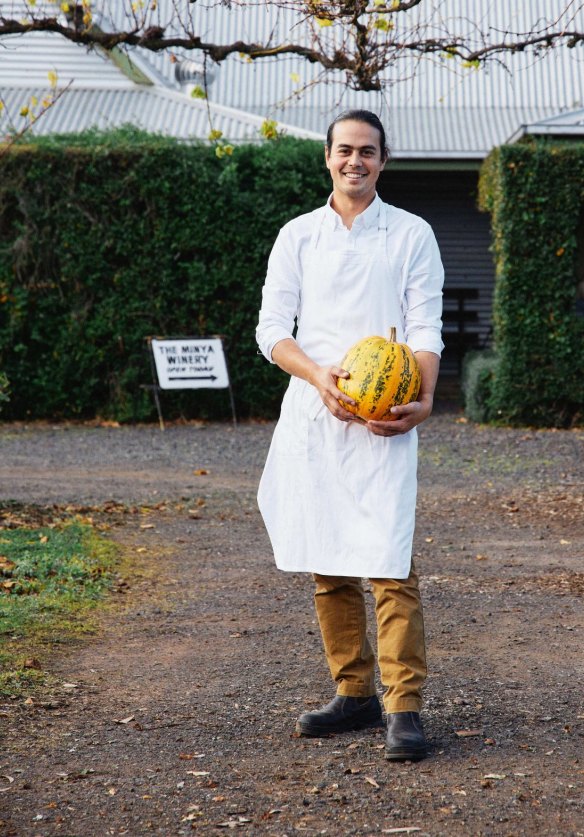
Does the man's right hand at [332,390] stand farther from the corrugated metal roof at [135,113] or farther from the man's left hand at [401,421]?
the corrugated metal roof at [135,113]

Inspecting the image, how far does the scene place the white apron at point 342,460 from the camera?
4.36 m

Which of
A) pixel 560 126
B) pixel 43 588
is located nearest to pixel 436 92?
pixel 560 126

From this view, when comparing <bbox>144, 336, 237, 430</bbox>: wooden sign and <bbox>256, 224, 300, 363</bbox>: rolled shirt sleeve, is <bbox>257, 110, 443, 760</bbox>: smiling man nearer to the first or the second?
<bbox>256, 224, 300, 363</bbox>: rolled shirt sleeve

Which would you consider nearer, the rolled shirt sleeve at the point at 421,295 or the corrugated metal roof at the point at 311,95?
the rolled shirt sleeve at the point at 421,295

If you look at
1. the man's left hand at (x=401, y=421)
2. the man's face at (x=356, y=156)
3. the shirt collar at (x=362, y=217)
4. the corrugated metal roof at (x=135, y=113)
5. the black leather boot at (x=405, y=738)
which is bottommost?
the black leather boot at (x=405, y=738)

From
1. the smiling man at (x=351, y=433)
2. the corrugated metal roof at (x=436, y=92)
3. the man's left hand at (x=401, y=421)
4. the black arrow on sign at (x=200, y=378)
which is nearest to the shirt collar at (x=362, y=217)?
the smiling man at (x=351, y=433)

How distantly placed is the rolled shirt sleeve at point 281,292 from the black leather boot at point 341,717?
1.27 m

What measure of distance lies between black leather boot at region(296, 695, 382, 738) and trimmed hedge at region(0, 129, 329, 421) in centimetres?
1047

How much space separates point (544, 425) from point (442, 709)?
9.81 m

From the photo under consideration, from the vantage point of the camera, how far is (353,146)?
4.43 metres

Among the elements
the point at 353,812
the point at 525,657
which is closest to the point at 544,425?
the point at 525,657

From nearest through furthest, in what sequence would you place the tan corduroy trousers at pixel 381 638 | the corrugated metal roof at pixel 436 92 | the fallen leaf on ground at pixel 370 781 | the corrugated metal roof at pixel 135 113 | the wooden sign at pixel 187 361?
the fallen leaf on ground at pixel 370 781 < the tan corduroy trousers at pixel 381 638 < the wooden sign at pixel 187 361 < the corrugated metal roof at pixel 135 113 < the corrugated metal roof at pixel 436 92

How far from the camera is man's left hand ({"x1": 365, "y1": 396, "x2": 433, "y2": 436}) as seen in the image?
4242 mm

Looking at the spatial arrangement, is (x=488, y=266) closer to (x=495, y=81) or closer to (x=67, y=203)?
(x=495, y=81)
